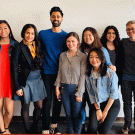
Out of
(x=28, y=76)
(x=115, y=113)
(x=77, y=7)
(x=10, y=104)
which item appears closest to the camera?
(x=115, y=113)

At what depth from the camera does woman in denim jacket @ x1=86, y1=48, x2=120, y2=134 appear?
1.35m

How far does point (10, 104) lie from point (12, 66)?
549 mm

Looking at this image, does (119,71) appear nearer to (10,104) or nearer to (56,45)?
(56,45)

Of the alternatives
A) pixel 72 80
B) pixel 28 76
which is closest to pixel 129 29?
pixel 72 80

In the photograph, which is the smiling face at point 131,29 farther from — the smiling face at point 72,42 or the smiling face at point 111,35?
the smiling face at point 72,42

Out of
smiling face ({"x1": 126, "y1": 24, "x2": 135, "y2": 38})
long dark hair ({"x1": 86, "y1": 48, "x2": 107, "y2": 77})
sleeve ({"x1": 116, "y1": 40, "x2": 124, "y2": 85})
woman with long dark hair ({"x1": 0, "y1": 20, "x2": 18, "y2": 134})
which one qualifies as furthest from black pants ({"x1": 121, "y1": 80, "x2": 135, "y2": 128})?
woman with long dark hair ({"x1": 0, "y1": 20, "x2": 18, "y2": 134})

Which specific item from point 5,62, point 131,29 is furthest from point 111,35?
point 5,62

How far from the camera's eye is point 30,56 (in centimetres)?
150

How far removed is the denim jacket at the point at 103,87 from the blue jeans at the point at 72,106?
7.4 inches

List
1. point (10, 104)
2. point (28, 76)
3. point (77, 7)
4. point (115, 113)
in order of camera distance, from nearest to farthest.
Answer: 1. point (115, 113)
2. point (28, 76)
3. point (10, 104)
4. point (77, 7)

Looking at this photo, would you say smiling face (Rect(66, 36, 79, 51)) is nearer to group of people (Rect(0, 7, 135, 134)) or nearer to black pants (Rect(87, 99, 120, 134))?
group of people (Rect(0, 7, 135, 134))

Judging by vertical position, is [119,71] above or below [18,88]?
above

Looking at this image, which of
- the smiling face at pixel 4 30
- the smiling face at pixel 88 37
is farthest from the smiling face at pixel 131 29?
the smiling face at pixel 4 30

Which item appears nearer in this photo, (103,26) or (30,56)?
(30,56)
